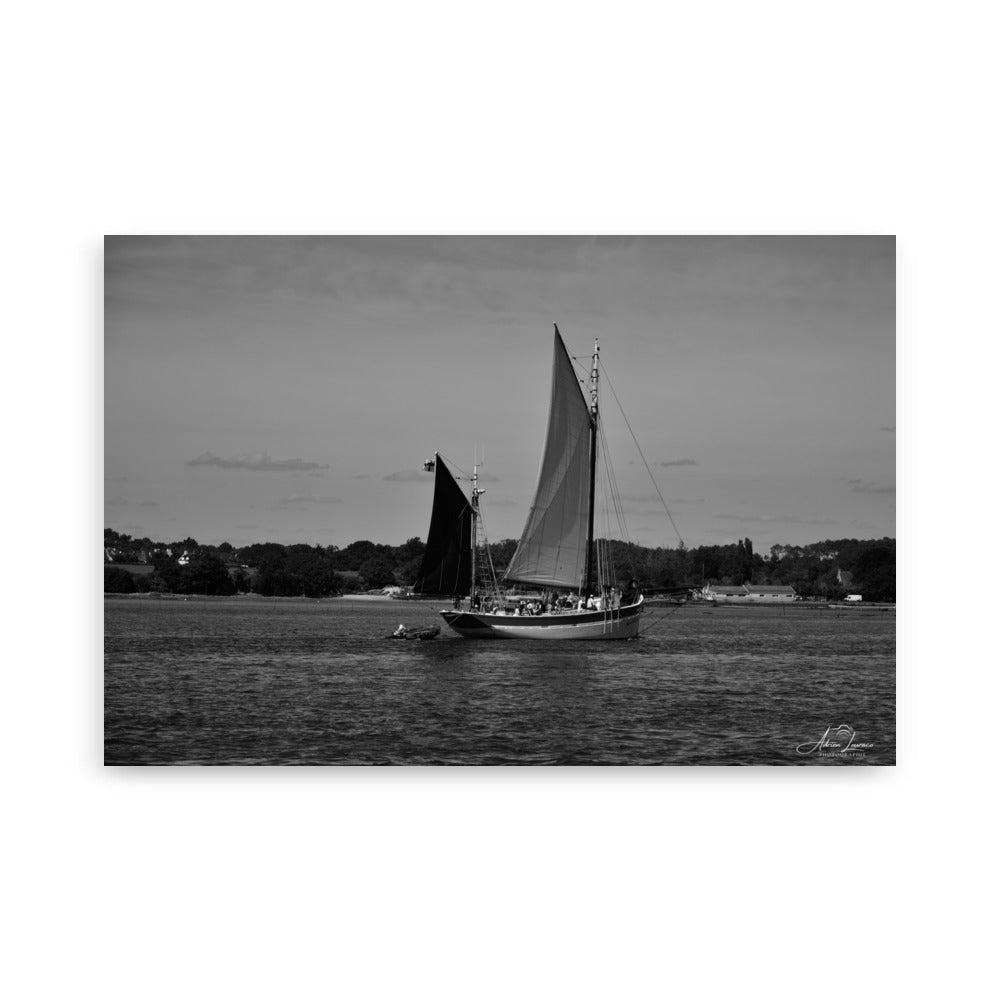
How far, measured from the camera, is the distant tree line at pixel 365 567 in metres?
5.97

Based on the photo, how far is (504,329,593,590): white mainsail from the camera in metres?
6.50

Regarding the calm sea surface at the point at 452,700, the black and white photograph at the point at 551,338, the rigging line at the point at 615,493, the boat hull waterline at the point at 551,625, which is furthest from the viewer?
the boat hull waterline at the point at 551,625

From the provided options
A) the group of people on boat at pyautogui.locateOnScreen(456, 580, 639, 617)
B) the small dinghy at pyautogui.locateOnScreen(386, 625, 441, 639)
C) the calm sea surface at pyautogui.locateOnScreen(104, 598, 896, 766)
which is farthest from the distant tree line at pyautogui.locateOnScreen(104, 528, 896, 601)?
the small dinghy at pyautogui.locateOnScreen(386, 625, 441, 639)

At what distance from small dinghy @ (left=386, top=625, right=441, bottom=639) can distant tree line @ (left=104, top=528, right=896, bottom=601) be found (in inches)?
74.8

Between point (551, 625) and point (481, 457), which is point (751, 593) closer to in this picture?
point (481, 457)

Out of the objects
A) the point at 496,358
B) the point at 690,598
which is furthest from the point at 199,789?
the point at 690,598

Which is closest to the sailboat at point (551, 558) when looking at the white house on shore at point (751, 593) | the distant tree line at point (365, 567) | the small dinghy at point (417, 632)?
the small dinghy at point (417, 632)

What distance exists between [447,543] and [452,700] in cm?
152

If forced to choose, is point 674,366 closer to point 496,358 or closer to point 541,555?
point 496,358

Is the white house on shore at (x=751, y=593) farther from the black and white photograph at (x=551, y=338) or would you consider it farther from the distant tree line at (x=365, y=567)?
the black and white photograph at (x=551, y=338)

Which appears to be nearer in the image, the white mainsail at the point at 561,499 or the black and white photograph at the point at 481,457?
the black and white photograph at the point at 481,457

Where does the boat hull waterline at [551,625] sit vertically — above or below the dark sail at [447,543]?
below

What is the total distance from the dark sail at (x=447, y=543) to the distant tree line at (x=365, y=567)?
0.28 metres
